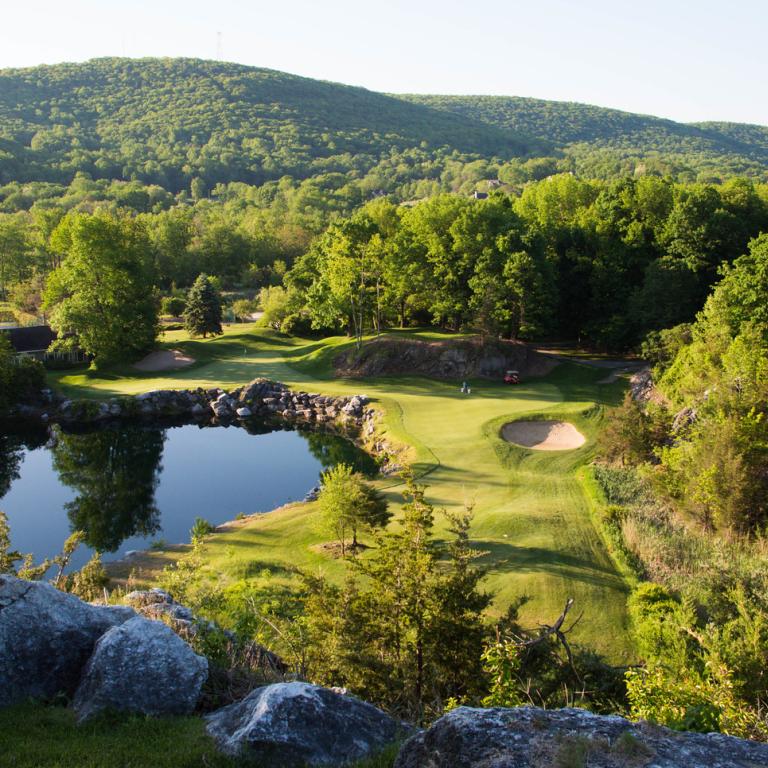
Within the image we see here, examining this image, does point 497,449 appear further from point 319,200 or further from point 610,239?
point 319,200

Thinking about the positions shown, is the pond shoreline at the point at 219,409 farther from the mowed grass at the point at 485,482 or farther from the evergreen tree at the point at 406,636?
the evergreen tree at the point at 406,636

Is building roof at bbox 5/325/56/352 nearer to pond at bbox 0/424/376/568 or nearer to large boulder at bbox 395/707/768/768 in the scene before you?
pond at bbox 0/424/376/568

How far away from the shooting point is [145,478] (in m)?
30.7

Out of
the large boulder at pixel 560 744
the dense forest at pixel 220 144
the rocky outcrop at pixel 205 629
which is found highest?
the dense forest at pixel 220 144

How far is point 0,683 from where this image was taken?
25.0ft

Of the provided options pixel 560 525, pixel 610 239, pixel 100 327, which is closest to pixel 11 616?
pixel 560 525

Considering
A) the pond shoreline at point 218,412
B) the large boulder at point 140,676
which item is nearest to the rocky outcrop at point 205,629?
the large boulder at point 140,676

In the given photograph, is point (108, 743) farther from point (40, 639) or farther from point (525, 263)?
point (525, 263)

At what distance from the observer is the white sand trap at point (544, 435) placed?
30109 millimetres

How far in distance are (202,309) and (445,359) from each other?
21399 millimetres

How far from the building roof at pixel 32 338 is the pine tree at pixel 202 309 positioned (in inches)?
399

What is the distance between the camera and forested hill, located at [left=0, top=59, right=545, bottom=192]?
13938 centimetres

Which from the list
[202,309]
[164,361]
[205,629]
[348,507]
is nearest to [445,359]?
[164,361]

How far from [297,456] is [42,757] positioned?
27.6 m
